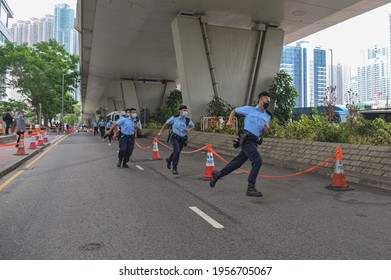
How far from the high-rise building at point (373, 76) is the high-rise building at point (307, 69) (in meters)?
5.75

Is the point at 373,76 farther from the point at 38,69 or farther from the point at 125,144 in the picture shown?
the point at 125,144

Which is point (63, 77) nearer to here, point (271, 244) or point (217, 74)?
point (217, 74)

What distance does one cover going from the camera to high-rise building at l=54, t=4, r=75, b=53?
119 meters

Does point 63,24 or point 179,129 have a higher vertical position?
point 63,24

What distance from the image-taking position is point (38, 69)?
4300 centimetres

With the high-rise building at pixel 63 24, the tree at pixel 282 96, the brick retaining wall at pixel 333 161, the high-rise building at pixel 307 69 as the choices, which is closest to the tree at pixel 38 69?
the tree at pixel 282 96

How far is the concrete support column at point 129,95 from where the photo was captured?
47.6 meters

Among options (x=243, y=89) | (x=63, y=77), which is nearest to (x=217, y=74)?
(x=243, y=89)

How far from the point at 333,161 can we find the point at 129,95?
135ft

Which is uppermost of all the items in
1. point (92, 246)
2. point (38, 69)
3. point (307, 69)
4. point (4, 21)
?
point (4, 21)

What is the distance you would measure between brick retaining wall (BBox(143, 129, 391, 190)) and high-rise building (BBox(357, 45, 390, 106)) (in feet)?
132

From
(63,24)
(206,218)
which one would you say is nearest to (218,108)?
(206,218)

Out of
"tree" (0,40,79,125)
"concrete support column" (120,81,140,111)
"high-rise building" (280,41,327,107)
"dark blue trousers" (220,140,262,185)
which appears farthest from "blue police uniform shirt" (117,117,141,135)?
"high-rise building" (280,41,327,107)

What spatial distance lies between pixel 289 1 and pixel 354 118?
34.7 ft
